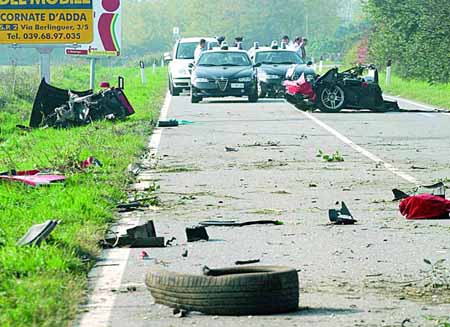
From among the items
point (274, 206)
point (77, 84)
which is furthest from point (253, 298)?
point (77, 84)

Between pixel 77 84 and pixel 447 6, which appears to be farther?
pixel 77 84

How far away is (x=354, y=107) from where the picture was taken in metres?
29.9

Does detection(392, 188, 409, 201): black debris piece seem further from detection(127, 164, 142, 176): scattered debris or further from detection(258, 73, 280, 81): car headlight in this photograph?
detection(258, 73, 280, 81): car headlight

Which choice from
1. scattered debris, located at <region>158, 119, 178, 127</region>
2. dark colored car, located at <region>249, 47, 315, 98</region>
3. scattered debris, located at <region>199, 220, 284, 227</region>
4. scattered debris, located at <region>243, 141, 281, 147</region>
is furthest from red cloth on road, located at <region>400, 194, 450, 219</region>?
dark colored car, located at <region>249, 47, 315, 98</region>

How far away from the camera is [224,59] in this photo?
36875 mm

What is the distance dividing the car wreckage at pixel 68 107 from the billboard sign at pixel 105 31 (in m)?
7.06

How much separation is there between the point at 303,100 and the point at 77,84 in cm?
2191

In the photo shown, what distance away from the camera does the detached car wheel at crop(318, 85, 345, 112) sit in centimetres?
2970

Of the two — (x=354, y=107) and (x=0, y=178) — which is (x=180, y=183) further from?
(x=354, y=107)

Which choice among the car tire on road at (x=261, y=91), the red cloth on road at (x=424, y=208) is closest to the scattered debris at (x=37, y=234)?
the red cloth on road at (x=424, y=208)

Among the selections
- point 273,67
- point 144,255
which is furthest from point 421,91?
point 144,255

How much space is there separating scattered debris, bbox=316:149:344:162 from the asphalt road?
0.40 feet

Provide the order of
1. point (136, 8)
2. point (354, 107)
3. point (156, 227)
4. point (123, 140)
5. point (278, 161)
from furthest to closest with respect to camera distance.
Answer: point (136, 8) < point (354, 107) < point (123, 140) < point (278, 161) < point (156, 227)

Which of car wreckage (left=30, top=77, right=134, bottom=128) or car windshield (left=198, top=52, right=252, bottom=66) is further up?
car wreckage (left=30, top=77, right=134, bottom=128)
